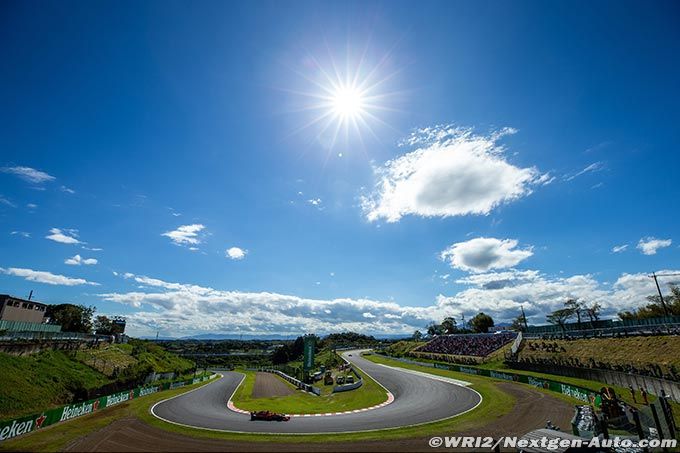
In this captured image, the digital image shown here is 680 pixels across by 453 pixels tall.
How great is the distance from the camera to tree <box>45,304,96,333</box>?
96.9 metres

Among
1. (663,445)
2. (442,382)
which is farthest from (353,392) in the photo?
(663,445)

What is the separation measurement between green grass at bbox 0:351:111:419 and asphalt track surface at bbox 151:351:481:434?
44.7 feet

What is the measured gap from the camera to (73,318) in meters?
99.0

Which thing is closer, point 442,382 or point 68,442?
point 68,442

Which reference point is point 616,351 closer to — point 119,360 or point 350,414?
point 350,414

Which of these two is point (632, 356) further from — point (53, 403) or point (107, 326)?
point (107, 326)

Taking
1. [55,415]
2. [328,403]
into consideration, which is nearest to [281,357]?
[328,403]

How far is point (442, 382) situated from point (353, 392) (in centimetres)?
1486

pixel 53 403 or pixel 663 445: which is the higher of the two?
pixel 663 445

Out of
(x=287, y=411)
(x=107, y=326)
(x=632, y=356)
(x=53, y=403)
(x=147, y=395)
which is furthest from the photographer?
(x=107, y=326)

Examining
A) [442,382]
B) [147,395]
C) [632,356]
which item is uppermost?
[632,356]

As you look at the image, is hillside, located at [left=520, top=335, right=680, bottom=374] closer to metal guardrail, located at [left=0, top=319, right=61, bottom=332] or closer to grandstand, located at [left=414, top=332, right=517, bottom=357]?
grandstand, located at [left=414, top=332, right=517, bottom=357]

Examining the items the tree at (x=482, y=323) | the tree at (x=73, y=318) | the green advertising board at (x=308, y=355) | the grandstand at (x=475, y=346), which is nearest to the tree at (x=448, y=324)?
the tree at (x=482, y=323)

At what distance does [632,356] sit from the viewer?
4678cm
